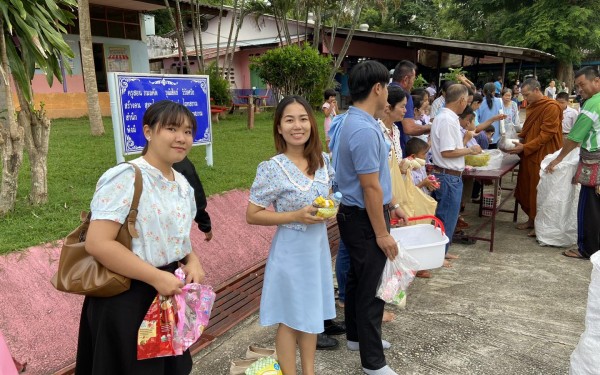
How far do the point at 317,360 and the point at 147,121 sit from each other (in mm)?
1854

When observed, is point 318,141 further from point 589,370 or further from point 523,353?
point 523,353

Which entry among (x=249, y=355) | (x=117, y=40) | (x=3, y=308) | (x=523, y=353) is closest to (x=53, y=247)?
(x=3, y=308)

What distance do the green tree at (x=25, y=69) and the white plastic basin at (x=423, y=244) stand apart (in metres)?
3.20

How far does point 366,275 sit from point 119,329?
136 centimetres

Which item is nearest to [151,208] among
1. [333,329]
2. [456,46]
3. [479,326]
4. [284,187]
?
[284,187]

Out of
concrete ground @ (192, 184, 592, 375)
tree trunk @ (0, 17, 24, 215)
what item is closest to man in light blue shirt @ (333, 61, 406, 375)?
concrete ground @ (192, 184, 592, 375)

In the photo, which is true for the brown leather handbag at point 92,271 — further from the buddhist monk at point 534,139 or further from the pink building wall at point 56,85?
the pink building wall at point 56,85

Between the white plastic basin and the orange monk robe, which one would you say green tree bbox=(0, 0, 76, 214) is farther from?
the orange monk robe

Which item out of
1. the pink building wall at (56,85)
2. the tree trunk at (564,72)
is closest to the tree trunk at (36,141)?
the pink building wall at (56,85)

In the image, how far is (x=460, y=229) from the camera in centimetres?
534

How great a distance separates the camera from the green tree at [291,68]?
12.8m

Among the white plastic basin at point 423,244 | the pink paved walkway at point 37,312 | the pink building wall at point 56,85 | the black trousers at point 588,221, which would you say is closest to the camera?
the pink paved walkway at point 37,312

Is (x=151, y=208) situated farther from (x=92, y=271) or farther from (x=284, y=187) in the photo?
(x=284, y=187)

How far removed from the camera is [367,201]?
2406 millimetres
